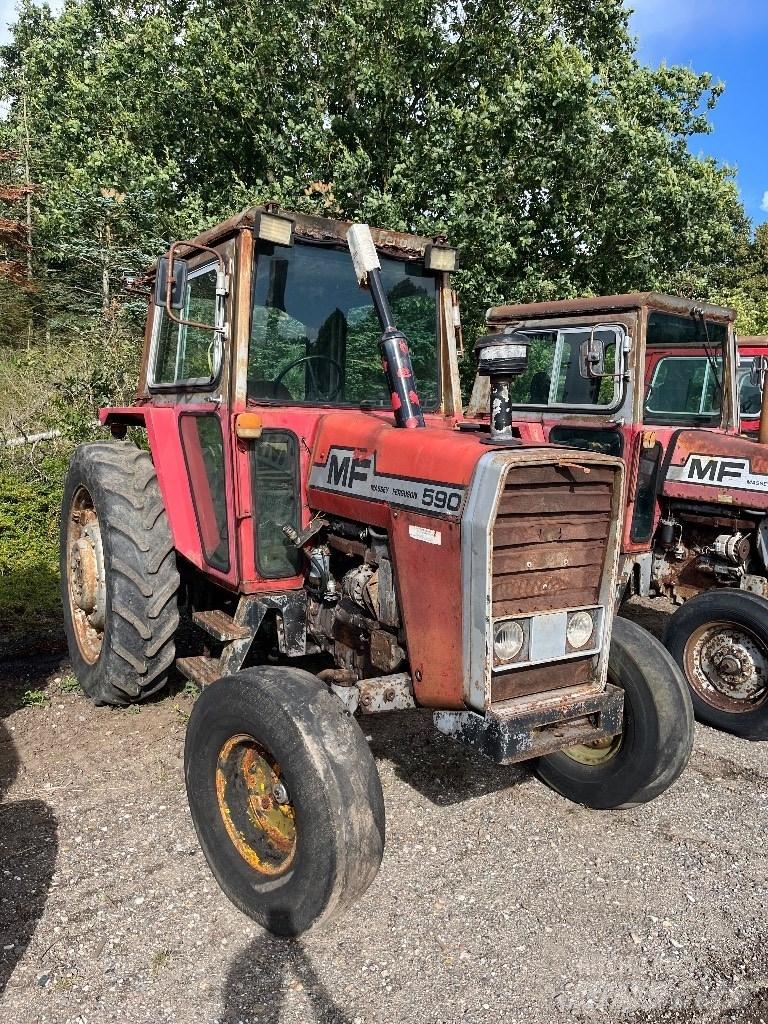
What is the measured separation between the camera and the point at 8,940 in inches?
98.0

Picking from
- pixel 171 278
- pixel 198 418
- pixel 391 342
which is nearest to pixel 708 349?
pixel 391 342

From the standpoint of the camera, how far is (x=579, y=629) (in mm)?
2779

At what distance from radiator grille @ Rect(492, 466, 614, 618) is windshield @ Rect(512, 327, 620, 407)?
9.48ft

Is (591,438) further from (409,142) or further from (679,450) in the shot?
(409,142)

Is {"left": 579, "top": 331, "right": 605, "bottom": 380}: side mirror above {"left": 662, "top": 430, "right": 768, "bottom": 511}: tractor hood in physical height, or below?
above

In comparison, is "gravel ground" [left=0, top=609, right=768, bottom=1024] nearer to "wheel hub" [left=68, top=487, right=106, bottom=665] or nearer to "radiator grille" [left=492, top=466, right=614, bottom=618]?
"wheel hub" [left=68, top=487, right=106, bottom=665]

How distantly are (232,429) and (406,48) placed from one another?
965 centimetres

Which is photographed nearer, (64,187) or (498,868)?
(498,868)

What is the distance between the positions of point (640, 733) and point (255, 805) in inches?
64.8

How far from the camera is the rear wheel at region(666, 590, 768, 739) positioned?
176 inches

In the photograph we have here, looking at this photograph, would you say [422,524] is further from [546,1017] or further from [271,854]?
[546,1017]

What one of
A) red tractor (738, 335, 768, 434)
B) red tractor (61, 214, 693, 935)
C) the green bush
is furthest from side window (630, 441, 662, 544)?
the green bush

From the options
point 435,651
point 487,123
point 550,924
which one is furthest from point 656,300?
point 487,123

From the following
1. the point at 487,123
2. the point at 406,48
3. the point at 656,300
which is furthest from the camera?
the point at 406,48
